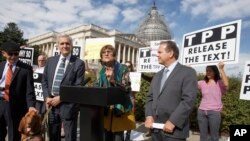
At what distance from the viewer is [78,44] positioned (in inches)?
387

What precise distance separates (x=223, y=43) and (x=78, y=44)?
488 centimetres

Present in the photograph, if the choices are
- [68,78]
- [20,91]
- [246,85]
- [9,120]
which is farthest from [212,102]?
[9,120]

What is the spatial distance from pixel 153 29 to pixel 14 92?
10374 centimetres

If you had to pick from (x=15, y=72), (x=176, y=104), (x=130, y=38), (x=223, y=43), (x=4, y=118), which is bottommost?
(x=4, y=118)

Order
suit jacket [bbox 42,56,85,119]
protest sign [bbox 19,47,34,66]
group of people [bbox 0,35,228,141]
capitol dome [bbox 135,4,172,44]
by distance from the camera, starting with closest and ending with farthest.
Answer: group of people [bbox 0,35,228,141], suit jacket [bbox 42,56,85,119], protest sign [bbox 19,47,34,66], capitol dome [bbox 135,4,172,44]

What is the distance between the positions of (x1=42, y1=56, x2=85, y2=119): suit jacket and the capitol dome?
98.3 meters

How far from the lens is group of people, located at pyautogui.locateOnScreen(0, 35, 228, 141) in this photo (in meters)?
3.77

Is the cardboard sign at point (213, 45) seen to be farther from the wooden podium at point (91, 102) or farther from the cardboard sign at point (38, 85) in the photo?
the wooden podium at point (91, 102)

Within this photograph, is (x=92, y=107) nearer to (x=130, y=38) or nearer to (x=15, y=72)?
(x=15, y=72)

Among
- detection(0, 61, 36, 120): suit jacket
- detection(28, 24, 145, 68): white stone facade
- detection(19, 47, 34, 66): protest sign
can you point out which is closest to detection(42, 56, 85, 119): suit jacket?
detection(0, 61, 36, 120): suit jacket

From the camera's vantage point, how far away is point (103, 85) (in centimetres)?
436

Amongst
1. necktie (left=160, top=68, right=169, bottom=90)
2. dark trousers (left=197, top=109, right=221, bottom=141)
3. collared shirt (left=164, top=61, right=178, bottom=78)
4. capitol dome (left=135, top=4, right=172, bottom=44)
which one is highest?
capitol dome (left=135, top=4, right=172, bottom=44)

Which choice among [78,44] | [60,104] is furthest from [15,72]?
[78,44]

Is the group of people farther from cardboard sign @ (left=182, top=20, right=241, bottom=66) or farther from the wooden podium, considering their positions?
cardboard sign @ (left=182, top=20, right=241, bottom=66)
